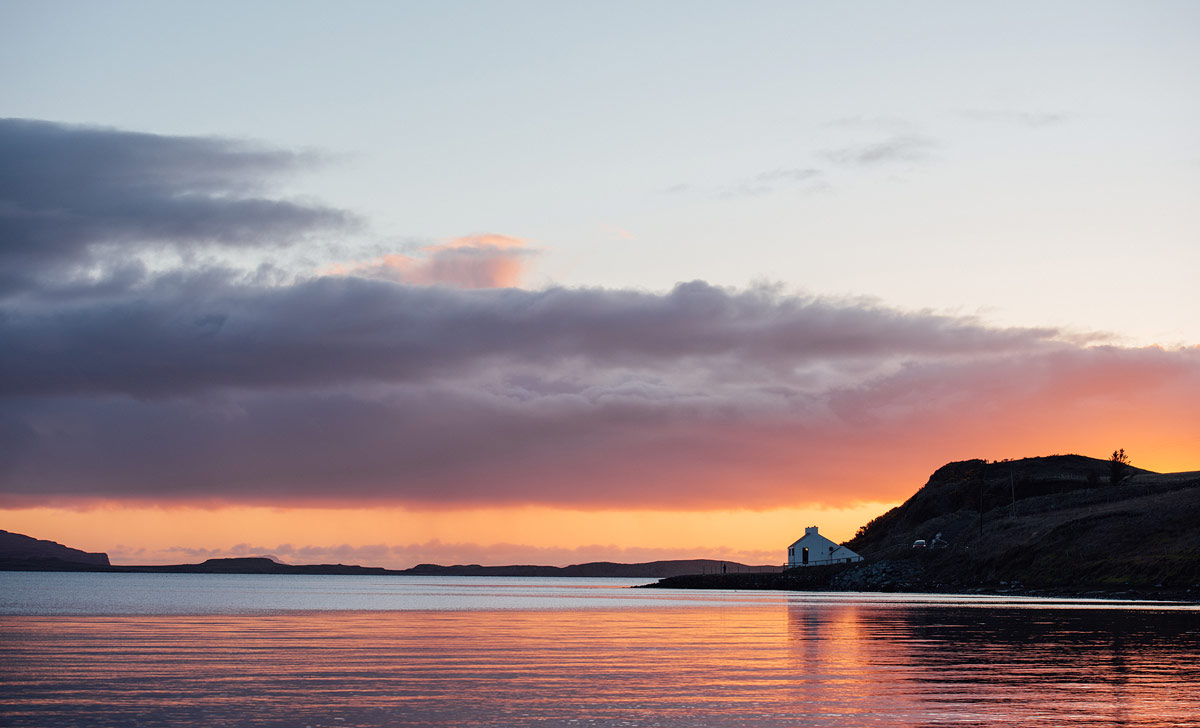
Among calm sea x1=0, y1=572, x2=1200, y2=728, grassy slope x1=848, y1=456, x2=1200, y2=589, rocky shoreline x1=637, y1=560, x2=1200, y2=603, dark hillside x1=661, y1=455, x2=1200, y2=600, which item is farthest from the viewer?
grassy slope x1=848, y1=456, x2=1200, y2=589

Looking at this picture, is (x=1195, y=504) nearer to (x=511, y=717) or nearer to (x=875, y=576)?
(x=875, y=576)

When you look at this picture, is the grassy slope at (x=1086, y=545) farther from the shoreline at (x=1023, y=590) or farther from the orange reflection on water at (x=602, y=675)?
the orange reflection on water at (x=602, y=675)

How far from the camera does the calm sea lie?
27766 mm

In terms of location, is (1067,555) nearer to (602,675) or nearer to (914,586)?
(914,586)

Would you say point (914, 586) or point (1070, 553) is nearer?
point (1070, 553)

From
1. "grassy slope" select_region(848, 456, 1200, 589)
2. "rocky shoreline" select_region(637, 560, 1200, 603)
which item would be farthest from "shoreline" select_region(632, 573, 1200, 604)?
"grassy slope" select_region(848, 456, 1200, 589)

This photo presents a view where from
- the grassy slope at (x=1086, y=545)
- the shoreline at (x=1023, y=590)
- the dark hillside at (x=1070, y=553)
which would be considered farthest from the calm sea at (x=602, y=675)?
the grassy slope at (x=1086, y=545)

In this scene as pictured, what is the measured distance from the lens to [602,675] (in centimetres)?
3778

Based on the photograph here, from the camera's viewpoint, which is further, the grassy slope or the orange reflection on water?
the grassy slope

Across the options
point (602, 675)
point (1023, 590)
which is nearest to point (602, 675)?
point (602, 675)

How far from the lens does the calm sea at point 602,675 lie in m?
27.8

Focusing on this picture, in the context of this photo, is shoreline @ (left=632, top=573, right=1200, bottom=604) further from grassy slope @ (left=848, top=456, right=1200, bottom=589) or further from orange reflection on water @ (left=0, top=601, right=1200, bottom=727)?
orange reflection on water @ (left=0, top=601, right=1200, bottom=727)

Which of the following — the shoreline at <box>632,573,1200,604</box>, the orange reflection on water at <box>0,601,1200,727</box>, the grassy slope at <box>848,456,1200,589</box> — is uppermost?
the grassy slope at <box>848,456,1200,589</box>

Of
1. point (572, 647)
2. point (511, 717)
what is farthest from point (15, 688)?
point (572, 647)
